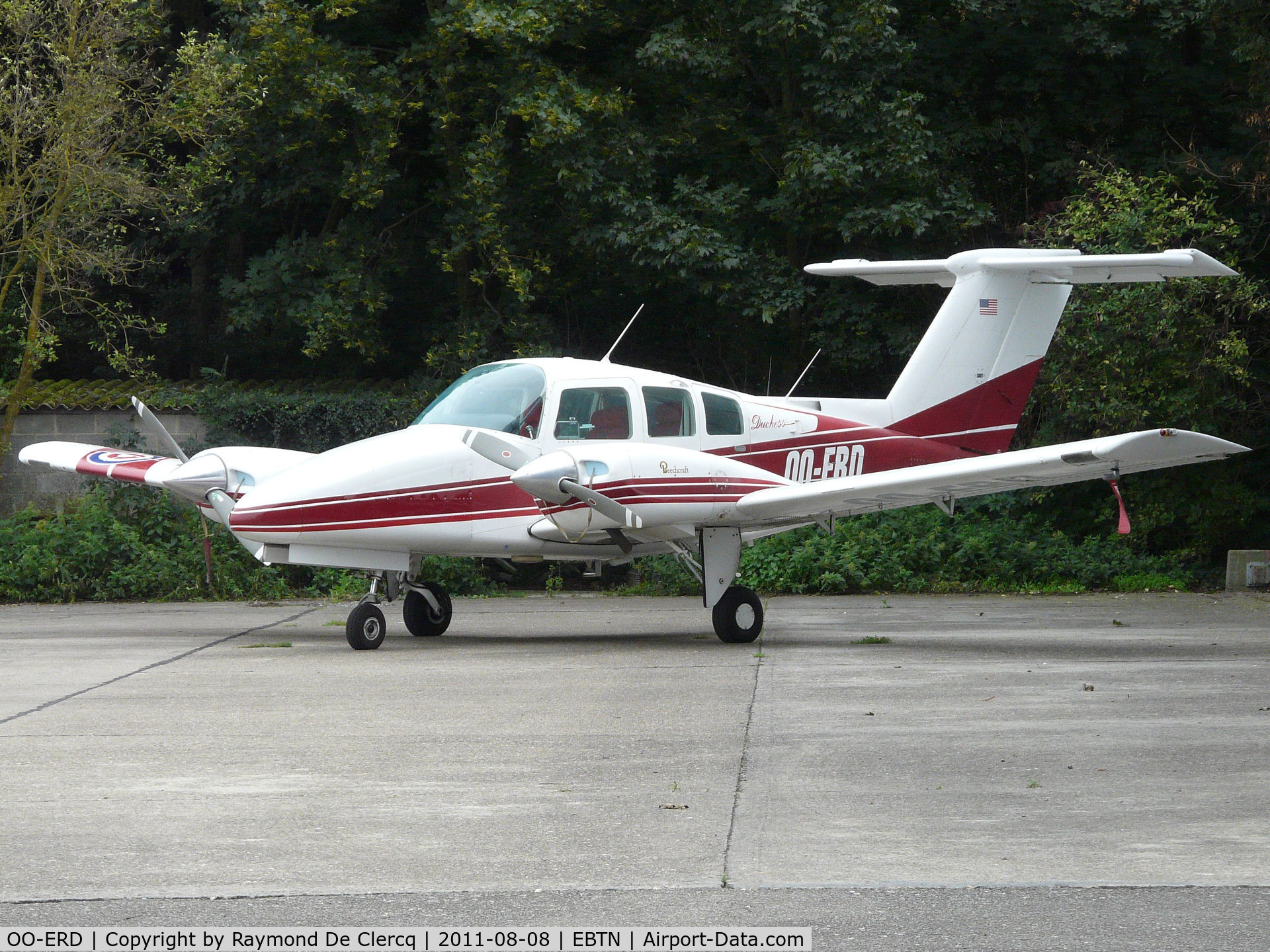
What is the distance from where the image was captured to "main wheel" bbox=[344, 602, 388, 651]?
433 inches

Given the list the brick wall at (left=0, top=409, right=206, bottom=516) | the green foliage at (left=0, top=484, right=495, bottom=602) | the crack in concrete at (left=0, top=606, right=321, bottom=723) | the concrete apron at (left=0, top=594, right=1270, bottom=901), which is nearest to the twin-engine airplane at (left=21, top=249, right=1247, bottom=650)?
the concrete apron at (left=0, top=594, right=1270, bottom=901)

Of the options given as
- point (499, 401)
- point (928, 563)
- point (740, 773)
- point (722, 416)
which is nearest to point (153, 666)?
point (499, 401)

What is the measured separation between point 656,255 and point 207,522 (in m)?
6.82

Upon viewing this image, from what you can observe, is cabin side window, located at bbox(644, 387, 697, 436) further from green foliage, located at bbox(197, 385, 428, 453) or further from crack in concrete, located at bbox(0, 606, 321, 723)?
green foliage, located at bbox(197, 385, 428, 453)

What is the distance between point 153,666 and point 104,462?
4245mm

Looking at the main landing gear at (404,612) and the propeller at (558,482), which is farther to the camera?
the main landing gear at (404,612)

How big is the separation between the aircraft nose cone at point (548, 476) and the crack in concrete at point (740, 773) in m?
2.02

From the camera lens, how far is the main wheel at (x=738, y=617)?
1139cm

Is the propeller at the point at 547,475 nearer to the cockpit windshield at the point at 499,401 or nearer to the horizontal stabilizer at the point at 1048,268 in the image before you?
the cockpit windshield at the point at 499,401

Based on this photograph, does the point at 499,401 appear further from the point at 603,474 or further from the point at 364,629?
the point at 364,629

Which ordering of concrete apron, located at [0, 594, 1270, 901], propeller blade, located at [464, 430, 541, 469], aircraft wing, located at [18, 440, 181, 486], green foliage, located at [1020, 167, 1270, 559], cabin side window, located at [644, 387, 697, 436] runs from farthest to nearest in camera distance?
green foliage, located at [1020, 167, 1270, 559]
aircraft wing, located at [18, 440, 181, 486]
cabin side window, located at [644, 387, 697, 436]
propeller blade, located at [464, 430, 541, 469]
concrete apron, located at [0, 594, 1270, 901]

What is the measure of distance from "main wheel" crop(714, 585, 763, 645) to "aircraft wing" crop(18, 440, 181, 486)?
5.35 metres

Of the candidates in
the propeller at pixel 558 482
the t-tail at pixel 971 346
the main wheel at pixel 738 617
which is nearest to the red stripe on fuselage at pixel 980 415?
the t-tail at pixel 971 346

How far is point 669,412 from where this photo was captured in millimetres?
11773
